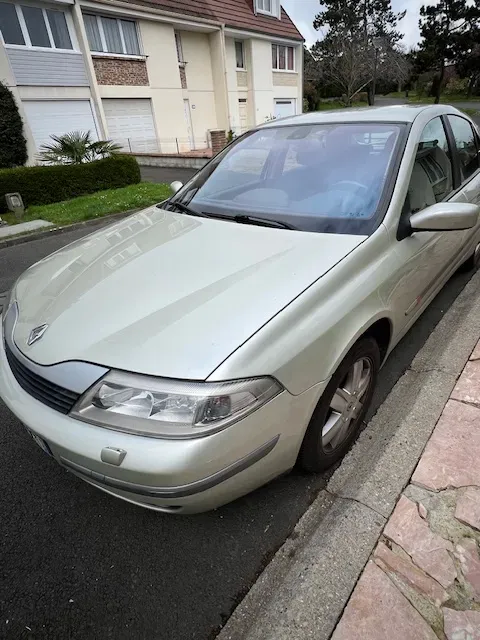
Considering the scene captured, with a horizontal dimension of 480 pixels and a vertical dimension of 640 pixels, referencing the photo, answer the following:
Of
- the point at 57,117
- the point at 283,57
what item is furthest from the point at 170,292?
the point at 283,57

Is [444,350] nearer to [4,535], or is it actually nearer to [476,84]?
[4,535]

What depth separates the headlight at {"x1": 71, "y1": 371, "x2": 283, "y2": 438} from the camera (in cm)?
130

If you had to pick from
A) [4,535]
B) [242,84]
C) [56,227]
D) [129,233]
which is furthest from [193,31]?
[4,535]

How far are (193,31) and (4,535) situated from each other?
2135 centimetres

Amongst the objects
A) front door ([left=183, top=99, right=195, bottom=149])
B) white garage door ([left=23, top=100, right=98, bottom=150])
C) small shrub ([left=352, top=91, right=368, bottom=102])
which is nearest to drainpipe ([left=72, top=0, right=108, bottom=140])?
white garage door ([left=23, top=100, right=98, bottom=150])

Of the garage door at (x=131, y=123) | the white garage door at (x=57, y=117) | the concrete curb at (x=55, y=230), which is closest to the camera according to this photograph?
the concrete curb at (x=55, y=230)

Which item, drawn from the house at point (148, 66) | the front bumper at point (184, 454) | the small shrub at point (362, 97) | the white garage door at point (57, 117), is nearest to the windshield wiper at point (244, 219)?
Answer: the front bumper at point (184, 454)

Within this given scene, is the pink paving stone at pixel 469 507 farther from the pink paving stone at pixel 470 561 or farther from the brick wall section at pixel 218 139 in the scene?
the brick wall section at pixel 218 139

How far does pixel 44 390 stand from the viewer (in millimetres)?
1506

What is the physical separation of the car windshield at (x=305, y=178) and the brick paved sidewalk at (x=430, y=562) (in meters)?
1.20

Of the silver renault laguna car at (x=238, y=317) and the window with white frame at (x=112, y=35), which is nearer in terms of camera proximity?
the silver renault laguna car at (x=238, y=317)

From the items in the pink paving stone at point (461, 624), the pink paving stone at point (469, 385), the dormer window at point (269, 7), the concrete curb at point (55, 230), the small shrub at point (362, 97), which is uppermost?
the dormer window at point (269, 7)

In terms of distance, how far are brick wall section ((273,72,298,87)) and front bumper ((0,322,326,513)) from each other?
2515 centimetres

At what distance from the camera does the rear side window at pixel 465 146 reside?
119 inches
